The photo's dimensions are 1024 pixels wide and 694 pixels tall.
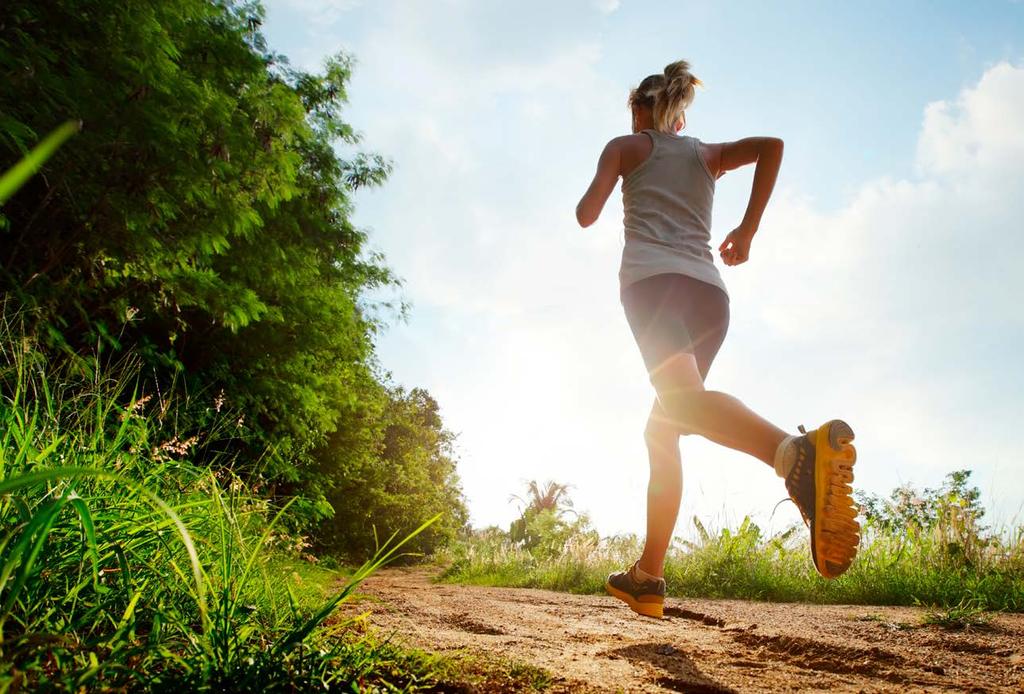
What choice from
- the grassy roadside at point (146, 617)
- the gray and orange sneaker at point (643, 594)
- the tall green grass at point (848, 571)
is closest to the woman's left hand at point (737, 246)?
the gray and orange sneaker at point (643, 594)

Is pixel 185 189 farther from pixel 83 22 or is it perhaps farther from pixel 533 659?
pixel 533 659

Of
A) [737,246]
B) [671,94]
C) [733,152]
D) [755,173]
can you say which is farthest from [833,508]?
[671,94]

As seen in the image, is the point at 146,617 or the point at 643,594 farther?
the point at 643,594

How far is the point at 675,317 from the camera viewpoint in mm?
2260

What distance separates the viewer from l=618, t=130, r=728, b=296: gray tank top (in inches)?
94.0

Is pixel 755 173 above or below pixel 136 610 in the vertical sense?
above

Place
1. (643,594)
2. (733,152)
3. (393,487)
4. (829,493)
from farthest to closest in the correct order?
(393,487) → (733,152) → (643,594) → (829,493)

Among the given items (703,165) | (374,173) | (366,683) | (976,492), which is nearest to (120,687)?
(366,683)

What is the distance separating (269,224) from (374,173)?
4.78 metres

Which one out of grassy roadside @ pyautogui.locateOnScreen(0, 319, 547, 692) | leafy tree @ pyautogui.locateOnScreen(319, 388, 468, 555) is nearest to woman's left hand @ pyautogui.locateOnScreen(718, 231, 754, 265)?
grassy roadside @ pyautogui.locateOnScreen(0, 319, 547, 692)

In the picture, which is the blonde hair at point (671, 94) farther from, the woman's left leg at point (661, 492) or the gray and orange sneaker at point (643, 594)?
the gray and orange sneaker at point (643, 594)

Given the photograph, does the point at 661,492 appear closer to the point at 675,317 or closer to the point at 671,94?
the point at 675,317

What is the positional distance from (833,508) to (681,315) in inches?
32.7

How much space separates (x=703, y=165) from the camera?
2582mm
